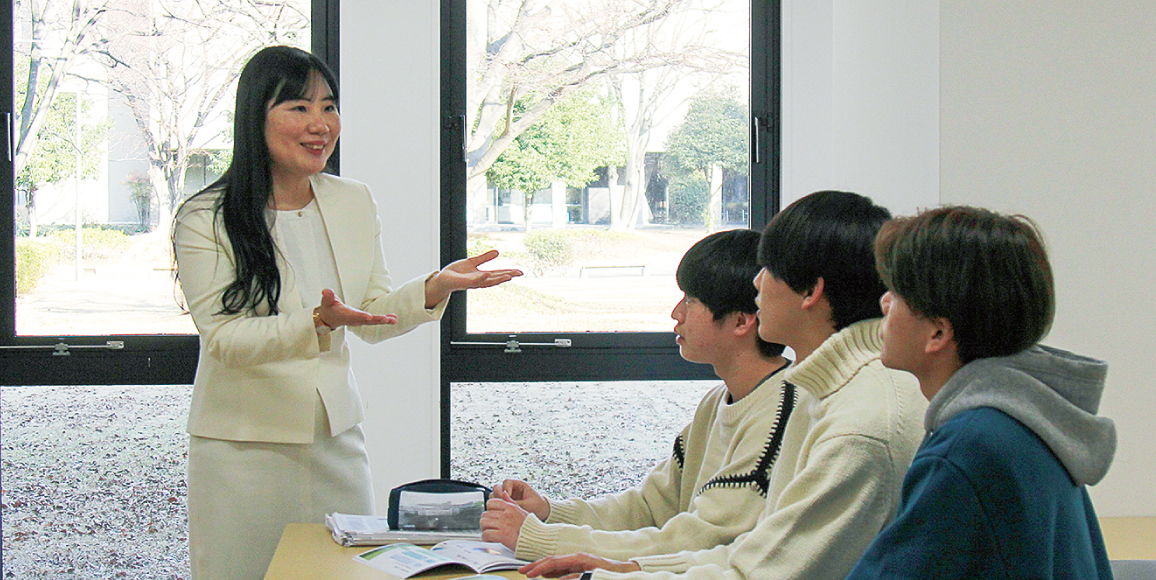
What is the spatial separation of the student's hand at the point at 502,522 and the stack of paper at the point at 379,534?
11cm

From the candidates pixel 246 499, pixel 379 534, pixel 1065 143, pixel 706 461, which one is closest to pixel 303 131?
pixel 246 499

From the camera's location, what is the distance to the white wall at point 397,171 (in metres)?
3.15

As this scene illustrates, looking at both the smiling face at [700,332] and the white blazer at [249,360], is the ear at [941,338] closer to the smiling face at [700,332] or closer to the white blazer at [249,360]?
the smiling face at [700,332]

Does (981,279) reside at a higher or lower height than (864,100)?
lower

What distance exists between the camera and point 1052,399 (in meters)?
1.04

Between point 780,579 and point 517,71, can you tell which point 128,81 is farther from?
point 780,579

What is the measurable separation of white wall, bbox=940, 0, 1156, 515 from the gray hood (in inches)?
54.1

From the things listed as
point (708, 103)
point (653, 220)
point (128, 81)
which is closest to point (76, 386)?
point (128, 81)

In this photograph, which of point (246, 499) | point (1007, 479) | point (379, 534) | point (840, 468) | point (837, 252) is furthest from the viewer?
point (246, 499)

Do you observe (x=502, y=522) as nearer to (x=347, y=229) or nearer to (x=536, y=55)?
(x=347, y=229)

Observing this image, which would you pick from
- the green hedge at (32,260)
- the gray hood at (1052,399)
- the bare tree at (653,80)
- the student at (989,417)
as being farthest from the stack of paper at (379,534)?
the green hedge at (32,260)

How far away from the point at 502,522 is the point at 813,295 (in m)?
0.69

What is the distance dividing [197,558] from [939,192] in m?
1.95

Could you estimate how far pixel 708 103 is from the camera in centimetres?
344
